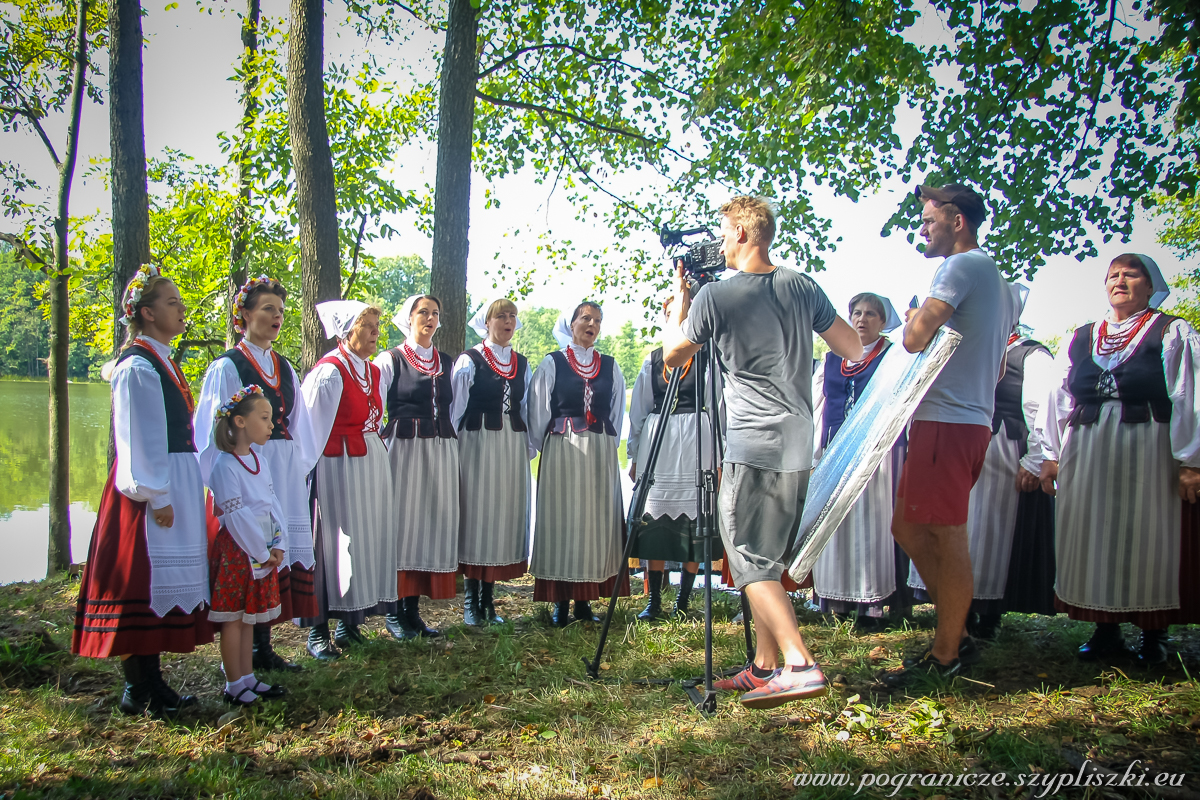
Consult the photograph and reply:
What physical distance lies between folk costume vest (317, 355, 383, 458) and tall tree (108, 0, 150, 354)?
2.73 m

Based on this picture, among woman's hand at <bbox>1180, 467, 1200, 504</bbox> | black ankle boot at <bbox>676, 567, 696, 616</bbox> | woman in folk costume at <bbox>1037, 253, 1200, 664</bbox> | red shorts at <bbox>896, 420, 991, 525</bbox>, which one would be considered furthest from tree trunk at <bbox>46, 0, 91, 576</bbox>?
woman's hand at <bbox>1180, 467, 1200, 504</bbox>

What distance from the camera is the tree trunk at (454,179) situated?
5.82 meters

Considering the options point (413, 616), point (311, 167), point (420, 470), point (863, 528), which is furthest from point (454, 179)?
point (863, 528)

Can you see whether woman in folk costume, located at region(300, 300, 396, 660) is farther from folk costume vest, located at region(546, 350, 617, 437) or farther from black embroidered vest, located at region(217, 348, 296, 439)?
folk costume vest, located at region(546, 350, 617, 437)

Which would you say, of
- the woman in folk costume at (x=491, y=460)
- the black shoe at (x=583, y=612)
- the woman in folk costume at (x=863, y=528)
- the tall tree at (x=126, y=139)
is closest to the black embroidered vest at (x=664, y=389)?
the woman in folk costume at (x=863, y=528)

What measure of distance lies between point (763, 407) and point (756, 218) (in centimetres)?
70

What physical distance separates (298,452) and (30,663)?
1.60 m

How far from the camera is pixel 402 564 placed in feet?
13.8

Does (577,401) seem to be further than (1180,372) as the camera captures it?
Yes

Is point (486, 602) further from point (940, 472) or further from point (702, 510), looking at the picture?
point (940, 472)

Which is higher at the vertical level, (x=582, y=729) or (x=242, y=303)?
(x=242, y=303)

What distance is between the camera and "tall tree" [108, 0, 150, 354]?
5.41 m

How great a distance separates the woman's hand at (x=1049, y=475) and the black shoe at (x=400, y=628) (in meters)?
3.29

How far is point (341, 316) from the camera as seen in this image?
4.00m
